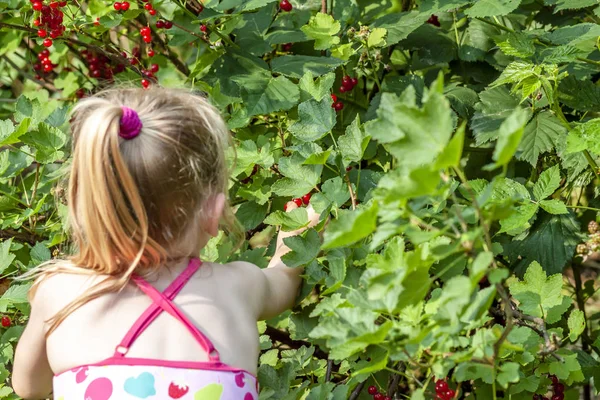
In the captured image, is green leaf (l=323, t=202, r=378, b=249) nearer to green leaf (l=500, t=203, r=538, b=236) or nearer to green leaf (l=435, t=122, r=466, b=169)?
green leaf (l=435, t=122, r=466, b=169)

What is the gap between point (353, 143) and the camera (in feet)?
5.82

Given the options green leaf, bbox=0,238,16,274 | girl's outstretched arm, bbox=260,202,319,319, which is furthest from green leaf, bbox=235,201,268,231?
green leaf, bbox=0,238,16,274

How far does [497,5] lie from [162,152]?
36.1 inches

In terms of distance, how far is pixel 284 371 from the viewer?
1859mm

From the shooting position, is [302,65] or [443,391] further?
[302,65]

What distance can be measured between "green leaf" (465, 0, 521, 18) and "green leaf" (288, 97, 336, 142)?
0.47m

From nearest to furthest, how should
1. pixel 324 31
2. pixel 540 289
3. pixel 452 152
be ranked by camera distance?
pixel 452 152
pixel 540 289
pixel 324 31

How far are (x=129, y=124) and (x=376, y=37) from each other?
75 centimetres

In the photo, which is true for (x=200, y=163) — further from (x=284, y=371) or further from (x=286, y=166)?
(x=284, y=371)

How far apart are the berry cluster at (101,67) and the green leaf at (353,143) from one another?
1.27 meters

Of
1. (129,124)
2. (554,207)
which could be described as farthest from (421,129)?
(554,207)

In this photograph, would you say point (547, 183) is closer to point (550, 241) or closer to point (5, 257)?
point (550, 241)

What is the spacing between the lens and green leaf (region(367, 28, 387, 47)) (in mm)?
2050

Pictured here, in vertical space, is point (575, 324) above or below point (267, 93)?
below
